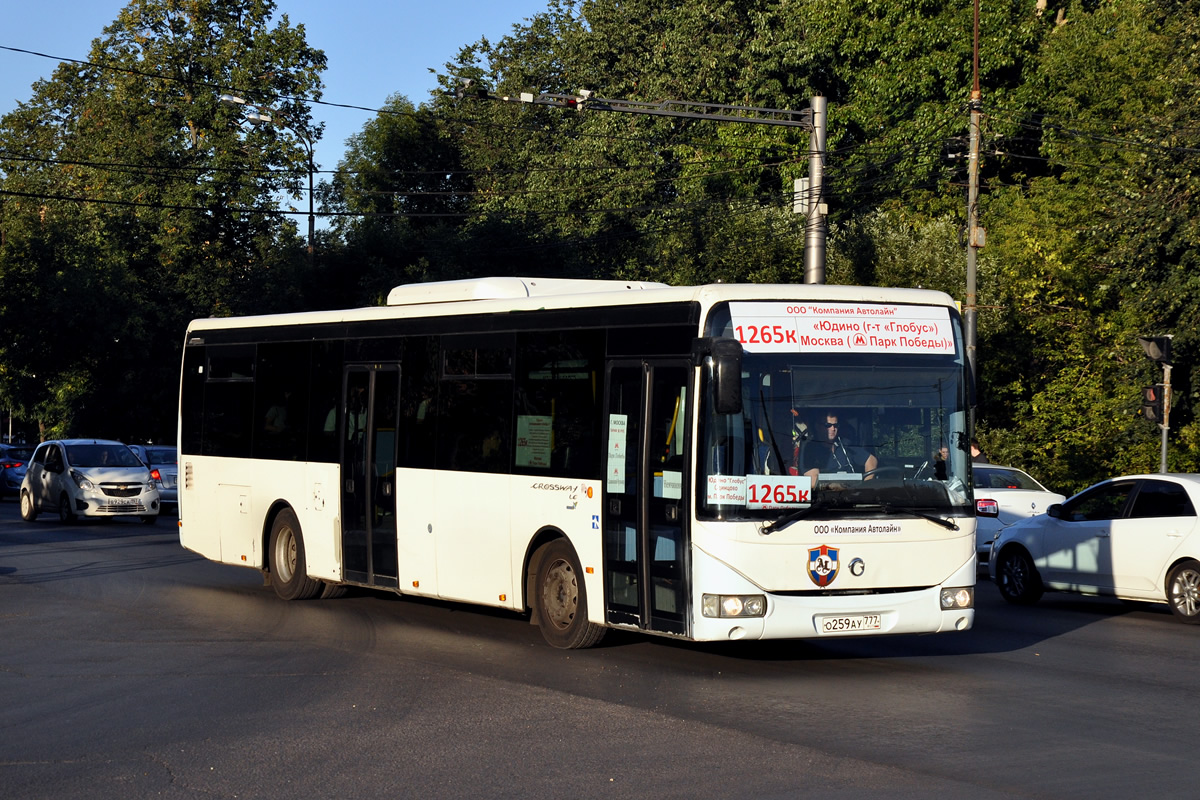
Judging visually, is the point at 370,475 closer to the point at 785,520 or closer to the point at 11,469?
the point at 785,520

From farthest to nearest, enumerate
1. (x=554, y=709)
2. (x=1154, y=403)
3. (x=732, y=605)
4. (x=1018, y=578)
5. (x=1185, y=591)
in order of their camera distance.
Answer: (x=1154, y=403) → (x=1018, y=578) → (x=1185, y=591) → (x=732, y=605) → (x=554, y=709)

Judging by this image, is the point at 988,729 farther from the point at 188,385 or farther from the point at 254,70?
the point at 254,70

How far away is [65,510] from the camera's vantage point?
29.7 meters

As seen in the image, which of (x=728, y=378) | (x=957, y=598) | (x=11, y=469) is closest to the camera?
(x=728, y=378)

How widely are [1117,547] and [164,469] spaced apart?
2496 cm

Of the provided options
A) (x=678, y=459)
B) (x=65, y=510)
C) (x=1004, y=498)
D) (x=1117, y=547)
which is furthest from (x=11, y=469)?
(x=678, y=459)

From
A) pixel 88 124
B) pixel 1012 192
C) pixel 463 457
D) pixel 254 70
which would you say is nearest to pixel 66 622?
pixel 463 457

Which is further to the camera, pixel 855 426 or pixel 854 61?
pixel 854 61

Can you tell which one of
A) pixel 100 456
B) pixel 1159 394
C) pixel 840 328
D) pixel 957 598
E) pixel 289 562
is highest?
pixel 840 328

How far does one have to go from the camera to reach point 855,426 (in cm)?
1080

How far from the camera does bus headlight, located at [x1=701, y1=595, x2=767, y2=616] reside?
1057cm

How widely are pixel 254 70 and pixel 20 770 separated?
5136 centimetres

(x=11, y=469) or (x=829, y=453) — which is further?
(x=11, y=469)

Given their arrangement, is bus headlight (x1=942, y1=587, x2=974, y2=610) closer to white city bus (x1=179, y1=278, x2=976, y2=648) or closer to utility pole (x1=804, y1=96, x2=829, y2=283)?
white city bus (x1=179, y1=278, x2=976, y2=648)
